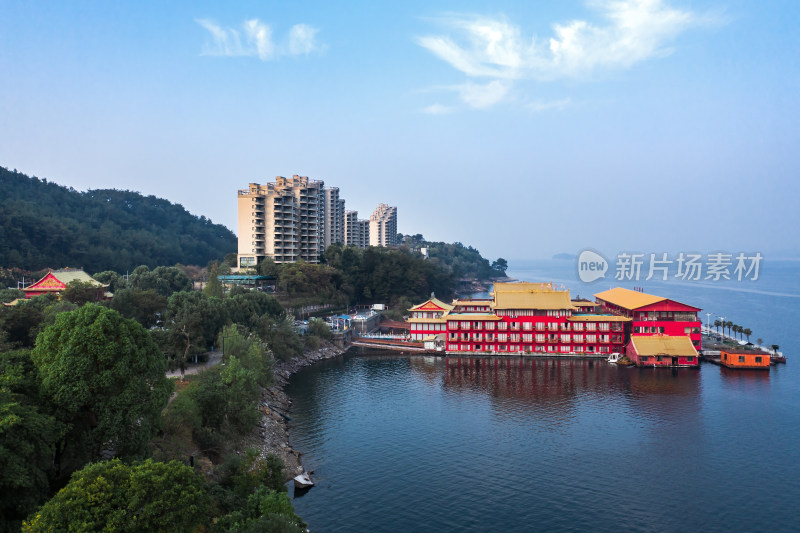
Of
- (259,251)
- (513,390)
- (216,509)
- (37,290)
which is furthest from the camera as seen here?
(259,251)

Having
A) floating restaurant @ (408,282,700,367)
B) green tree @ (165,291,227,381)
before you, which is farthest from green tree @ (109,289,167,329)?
floating restaurant @ (408,282,700,367)

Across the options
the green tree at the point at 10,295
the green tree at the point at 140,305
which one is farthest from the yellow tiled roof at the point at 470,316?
the green tree at the point at 10,295

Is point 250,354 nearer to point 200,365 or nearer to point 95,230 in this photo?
point 200,365

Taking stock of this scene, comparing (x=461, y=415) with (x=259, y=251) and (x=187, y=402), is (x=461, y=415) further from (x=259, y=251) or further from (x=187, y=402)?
(x=259, y=251)

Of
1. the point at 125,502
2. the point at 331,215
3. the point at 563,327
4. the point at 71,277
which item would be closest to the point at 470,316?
the point at 563,327

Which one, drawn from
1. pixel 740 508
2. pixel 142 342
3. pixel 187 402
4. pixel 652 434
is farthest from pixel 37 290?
pixel 740 508

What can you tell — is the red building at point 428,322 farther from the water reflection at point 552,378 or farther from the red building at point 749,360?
the red building at point 749,360
